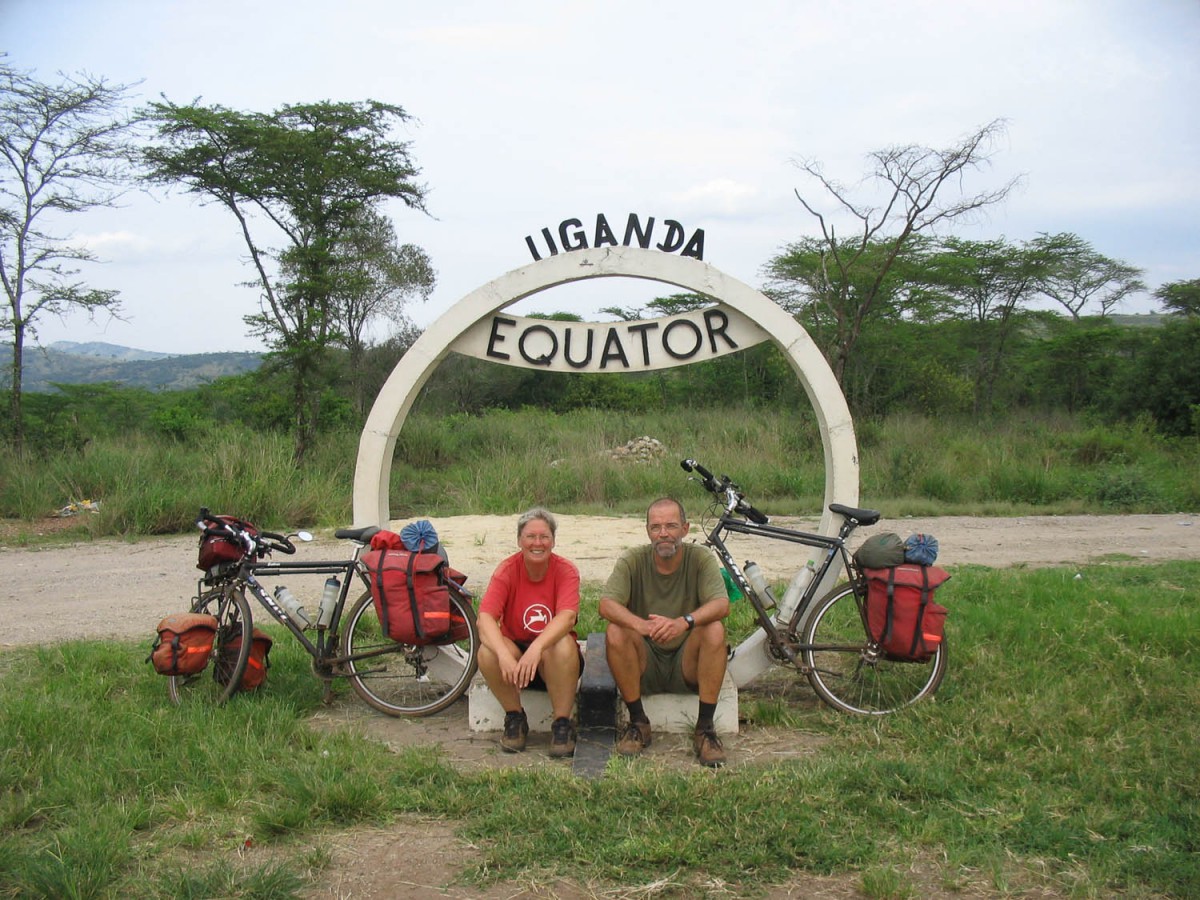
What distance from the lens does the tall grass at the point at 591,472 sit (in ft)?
42.2

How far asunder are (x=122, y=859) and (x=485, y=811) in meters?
1.34

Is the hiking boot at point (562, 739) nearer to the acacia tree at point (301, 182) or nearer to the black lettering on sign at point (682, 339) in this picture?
the black lettering on sign at point (682, 339)

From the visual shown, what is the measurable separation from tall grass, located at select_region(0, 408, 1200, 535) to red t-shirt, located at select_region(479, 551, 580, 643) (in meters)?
7.62

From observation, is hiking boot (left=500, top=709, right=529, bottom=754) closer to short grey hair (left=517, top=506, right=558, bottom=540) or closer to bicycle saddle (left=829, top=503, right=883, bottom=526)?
short grey hair (left=517, top=506, right=558, bottom=540)

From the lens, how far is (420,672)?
5.57 m

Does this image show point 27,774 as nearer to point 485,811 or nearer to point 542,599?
point 485,811

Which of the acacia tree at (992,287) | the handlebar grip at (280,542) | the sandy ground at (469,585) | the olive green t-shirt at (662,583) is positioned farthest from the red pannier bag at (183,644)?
the acacia tree at (992,287)

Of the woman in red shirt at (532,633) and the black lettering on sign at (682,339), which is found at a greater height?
the black lettering on sign at (682,339)

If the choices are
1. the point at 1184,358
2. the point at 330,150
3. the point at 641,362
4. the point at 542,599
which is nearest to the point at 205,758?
the point at 542,599

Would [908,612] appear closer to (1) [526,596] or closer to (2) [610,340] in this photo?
(1) [526,596]

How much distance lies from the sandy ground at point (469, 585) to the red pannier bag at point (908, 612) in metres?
0.63

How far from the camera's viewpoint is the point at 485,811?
4.15 m

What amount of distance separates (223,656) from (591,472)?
9.72 m

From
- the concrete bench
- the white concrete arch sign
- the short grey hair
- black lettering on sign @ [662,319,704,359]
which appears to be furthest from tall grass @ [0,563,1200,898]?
black lettering on sign @ [662,319,704,359]
